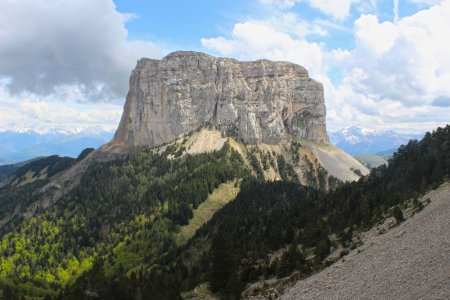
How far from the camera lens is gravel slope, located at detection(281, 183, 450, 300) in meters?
41.2

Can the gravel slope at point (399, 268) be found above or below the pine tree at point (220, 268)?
above

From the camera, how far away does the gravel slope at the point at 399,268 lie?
41.2 m

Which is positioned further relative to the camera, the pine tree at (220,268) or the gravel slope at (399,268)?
the pine tree at (220,268)

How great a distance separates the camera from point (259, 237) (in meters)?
115

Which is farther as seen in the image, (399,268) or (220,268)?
(220,268)

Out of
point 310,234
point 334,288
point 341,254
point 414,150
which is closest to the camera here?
point 334,288

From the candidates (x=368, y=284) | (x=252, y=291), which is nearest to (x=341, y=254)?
(x=252, y=291)

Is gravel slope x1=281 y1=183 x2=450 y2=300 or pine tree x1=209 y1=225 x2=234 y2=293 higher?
gravel slope x1=281 y1=183 x2=450 y2=300

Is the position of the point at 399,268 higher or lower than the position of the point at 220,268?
higher

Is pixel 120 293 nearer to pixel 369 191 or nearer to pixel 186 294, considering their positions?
pixel 186 294

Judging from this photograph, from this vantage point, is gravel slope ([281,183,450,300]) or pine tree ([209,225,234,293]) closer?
gravel slope ([281,183,450,300])

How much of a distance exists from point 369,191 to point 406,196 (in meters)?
22.5

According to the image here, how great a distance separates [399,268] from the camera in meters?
47.5

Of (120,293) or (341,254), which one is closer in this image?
(341,254)
